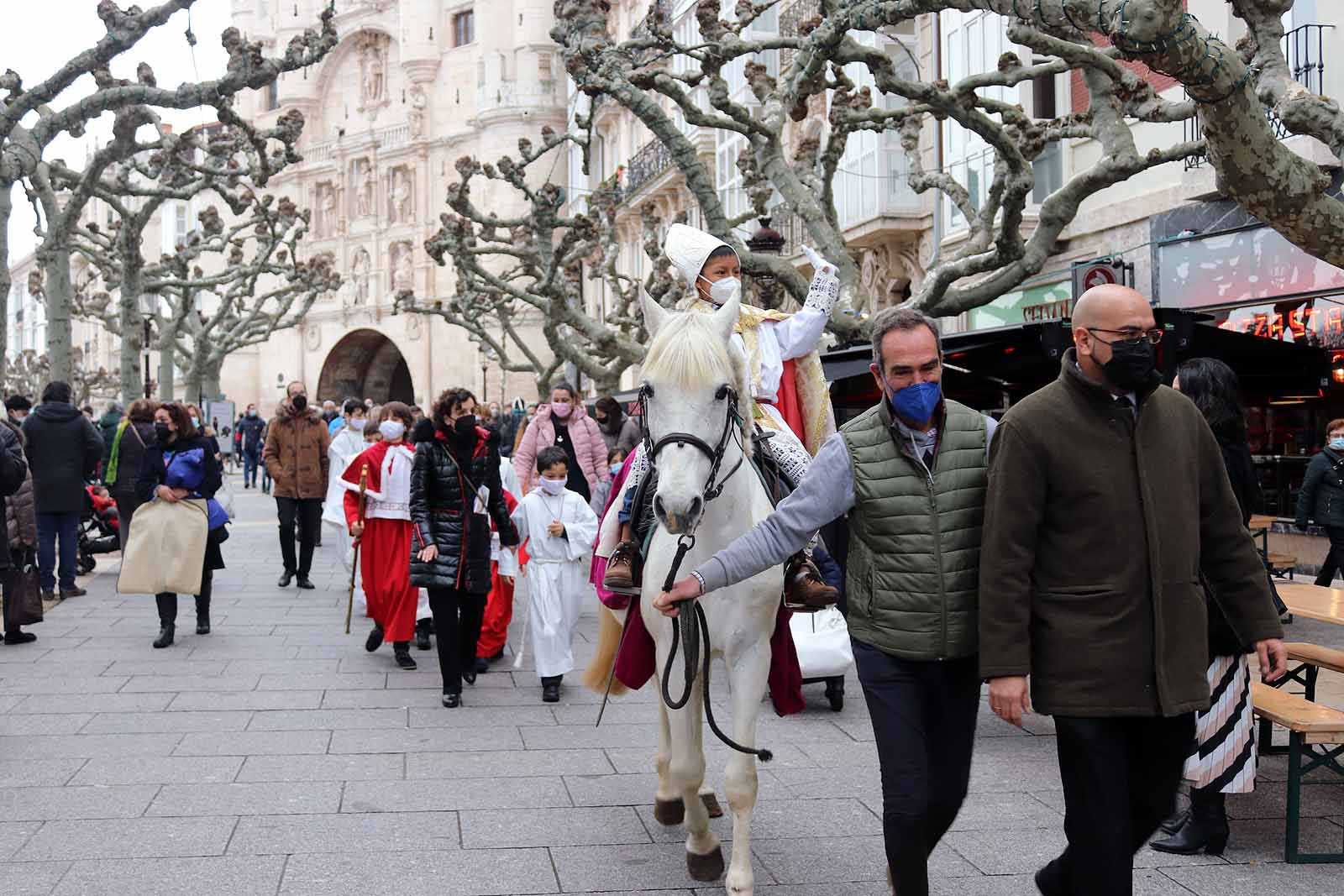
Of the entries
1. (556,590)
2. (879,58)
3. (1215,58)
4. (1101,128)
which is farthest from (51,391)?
(1215,58)

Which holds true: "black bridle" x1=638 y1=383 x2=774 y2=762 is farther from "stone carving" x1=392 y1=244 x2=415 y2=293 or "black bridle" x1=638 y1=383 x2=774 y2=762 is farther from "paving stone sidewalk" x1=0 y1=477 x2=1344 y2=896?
"stone carving" x1=392 y1=244 x2=415 y2=293

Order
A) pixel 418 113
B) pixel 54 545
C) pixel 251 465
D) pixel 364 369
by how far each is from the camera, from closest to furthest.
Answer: pixel 54 545 → pixel 251 465 → pixel 418 113 → pixel 364 369

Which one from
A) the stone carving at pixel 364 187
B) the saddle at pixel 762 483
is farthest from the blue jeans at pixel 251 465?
the saddle at pixel 762 483

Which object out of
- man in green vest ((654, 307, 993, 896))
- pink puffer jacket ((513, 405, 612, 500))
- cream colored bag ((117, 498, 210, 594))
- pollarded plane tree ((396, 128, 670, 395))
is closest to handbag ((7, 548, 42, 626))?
cream colored bag ((117, 498, 210, 594))

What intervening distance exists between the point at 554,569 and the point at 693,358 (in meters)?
4.75

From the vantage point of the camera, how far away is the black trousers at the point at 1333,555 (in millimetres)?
11586

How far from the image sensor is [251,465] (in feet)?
127

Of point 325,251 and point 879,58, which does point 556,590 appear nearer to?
point 879,58

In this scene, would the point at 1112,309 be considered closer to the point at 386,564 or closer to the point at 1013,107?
the point at 386,564

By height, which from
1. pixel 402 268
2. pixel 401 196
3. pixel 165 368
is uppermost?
pixel 401 196

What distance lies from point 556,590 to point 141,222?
1522 cm

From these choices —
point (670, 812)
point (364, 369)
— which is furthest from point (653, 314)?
point (364, 369)

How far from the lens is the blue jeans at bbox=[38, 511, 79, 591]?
Answer: 43.6 feet

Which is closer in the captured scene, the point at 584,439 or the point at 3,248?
the point at 584,439
